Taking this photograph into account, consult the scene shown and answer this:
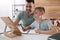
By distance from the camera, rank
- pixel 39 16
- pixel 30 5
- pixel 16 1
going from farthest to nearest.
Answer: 1. pixel 16 1
2. pixel 30 5
3. pixel 39 16

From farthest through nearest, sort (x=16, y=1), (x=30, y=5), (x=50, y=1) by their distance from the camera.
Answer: (x=16, y=1) < (x=50, y=1) < (x=30, y=5)

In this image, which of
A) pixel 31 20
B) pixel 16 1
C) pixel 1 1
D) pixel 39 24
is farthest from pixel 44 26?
pixel 1 1

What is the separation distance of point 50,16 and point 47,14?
0.31ft

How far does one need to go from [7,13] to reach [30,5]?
6.71 ft

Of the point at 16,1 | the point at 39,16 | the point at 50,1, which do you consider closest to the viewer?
the point at 39,16

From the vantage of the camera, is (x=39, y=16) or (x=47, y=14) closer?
(x=39, y=16)

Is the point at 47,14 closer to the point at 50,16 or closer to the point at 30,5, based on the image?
the point at 50,16

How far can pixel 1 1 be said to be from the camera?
15.1ft

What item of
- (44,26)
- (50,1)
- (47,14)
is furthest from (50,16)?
(44,26)

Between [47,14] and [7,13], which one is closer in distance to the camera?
[47,14]

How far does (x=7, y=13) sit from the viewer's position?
4.58m

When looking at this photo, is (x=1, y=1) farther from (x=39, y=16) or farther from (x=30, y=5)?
(x=39, y=16)

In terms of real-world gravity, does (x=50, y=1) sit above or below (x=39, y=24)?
above

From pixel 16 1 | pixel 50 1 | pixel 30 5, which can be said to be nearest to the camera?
pixel 30 5
